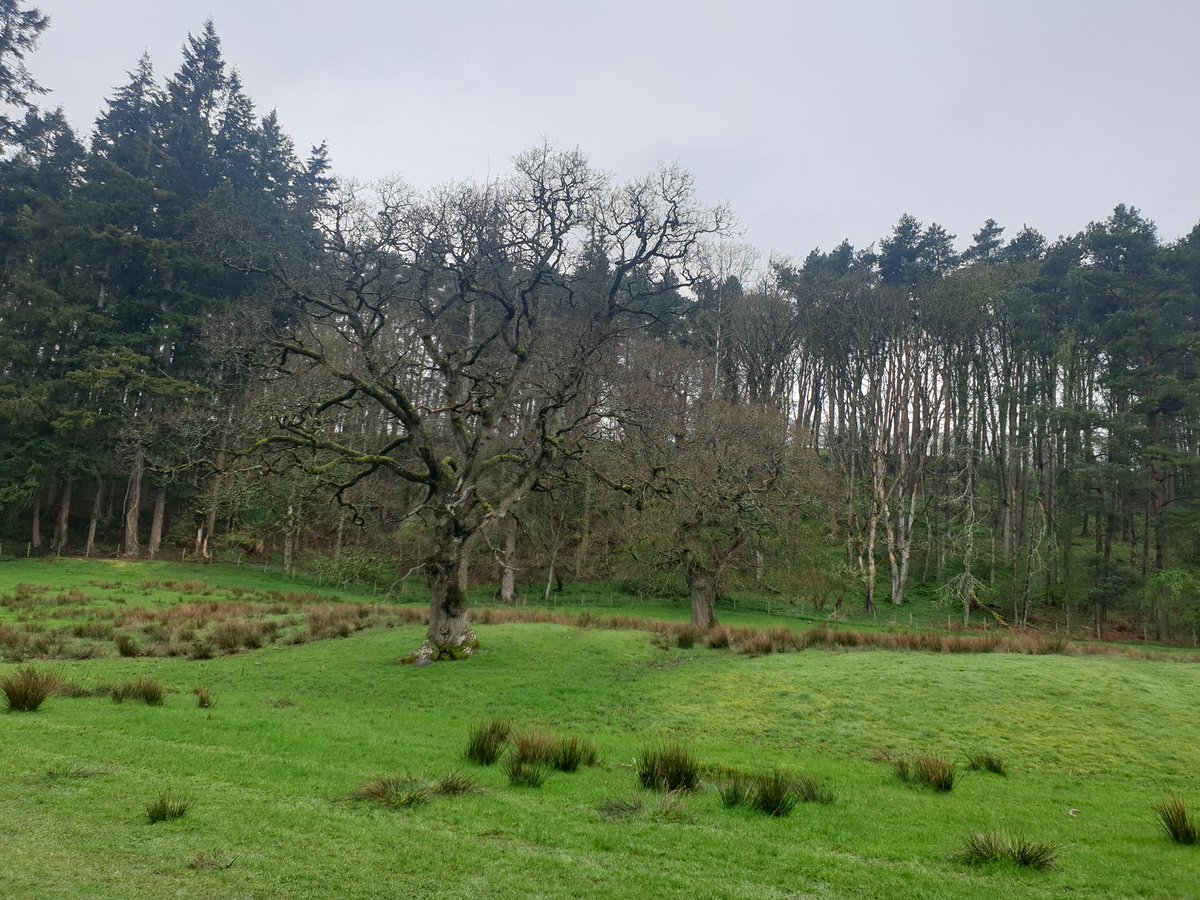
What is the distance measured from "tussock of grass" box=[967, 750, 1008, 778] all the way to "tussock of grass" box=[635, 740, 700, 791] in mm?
4423

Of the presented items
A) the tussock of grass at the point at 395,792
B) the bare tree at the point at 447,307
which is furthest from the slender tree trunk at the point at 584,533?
the tussock of grass at the point at 395,792

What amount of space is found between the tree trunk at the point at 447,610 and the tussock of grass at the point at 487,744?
7.23m

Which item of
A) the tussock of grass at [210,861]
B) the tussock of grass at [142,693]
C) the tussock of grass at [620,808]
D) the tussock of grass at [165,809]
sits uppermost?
the tussock of grass at [210,861]

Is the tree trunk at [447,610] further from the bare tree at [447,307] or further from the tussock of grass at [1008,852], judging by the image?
the tussock of grass at [1008,852]

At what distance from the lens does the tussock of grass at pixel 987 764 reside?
1002 cm

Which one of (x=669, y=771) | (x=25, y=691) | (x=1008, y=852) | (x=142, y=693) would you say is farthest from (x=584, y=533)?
(x=1008, y=852)

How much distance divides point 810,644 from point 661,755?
1208 cm

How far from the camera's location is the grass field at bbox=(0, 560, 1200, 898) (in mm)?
5145

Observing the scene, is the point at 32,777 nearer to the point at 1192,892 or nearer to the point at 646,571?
the point at 1192,892

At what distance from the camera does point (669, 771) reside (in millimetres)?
8211

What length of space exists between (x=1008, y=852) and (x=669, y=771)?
3.47 m

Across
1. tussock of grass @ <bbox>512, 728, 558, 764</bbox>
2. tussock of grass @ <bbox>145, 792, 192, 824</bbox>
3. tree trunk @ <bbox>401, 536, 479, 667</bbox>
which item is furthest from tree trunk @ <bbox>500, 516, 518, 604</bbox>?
tussock of grass @ <bbox>145, 792, 192, 824</bbox>

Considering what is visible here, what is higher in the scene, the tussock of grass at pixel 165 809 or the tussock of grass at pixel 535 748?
the tussock of grass at pixel 165 809

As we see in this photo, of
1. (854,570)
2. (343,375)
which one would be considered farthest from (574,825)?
(854,570)
